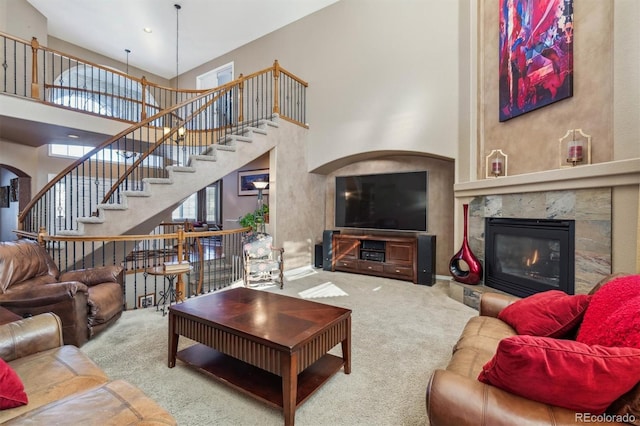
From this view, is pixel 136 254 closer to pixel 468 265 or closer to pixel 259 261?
pixel 259 261

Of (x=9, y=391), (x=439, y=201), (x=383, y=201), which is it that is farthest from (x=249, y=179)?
(x=9, y=391)

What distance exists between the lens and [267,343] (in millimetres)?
1729

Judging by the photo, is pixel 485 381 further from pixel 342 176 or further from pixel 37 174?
pixel 37 174

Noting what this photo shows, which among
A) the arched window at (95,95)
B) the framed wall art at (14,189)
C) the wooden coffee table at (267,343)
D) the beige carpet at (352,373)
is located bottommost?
the beige carpet at (352,373)

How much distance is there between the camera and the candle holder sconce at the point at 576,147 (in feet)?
9.21

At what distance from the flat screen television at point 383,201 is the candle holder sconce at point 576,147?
2.26 metres

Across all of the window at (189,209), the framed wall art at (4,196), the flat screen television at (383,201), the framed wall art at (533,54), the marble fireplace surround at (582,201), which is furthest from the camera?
the window at (189,209)

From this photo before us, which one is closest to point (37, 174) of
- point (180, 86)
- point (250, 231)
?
point (180, 86)

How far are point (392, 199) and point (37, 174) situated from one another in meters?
7.52

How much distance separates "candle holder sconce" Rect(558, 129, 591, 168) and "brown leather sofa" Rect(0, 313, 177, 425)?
3.65 m

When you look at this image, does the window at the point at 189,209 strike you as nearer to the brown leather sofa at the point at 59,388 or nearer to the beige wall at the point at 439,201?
the beige wall at the point at 439,201

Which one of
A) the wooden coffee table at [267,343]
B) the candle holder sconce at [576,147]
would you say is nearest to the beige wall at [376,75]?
the candle holder sconce at [576,147]

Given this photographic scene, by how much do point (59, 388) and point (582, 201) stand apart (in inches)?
151

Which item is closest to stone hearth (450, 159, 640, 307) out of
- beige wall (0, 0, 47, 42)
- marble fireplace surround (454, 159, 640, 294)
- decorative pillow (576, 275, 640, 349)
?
marble fireplace surround (454, 159, 640, 294)
